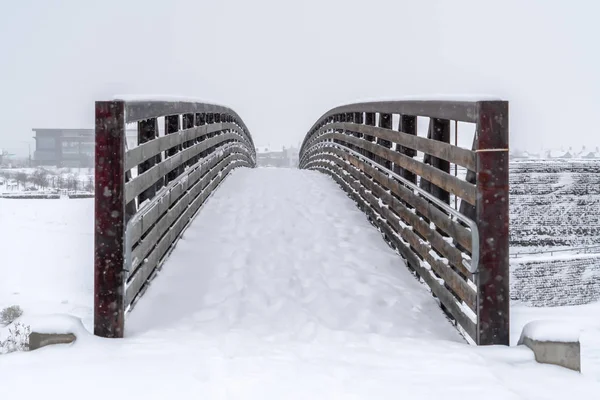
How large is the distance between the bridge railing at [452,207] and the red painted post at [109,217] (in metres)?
2.40

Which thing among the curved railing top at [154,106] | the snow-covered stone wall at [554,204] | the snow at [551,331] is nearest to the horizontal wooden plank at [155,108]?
the curved railing top at [154,106]

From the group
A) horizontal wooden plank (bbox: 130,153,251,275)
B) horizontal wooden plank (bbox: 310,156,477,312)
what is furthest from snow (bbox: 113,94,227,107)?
horizontal wooden plank (bbox: 310,156,477,312)

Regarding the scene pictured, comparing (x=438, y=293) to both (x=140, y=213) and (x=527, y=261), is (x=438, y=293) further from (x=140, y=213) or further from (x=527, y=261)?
(x=527, y=261)

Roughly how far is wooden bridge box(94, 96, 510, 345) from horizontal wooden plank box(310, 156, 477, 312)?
0.01 m

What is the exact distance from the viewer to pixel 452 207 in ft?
18.5

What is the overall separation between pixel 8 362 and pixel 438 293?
3.35 meters

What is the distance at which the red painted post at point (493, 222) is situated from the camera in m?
4.43

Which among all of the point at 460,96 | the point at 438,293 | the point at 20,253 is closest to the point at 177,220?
the point at 438,293

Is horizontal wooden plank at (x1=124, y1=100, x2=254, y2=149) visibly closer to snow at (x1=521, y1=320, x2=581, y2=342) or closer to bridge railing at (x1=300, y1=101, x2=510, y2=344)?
bridge railing at (x1=300, y1=101, x2=510, y2=344)

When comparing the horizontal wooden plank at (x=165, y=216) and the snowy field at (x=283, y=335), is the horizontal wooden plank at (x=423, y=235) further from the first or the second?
the horizontal wooden plank at (x=165, y=216)

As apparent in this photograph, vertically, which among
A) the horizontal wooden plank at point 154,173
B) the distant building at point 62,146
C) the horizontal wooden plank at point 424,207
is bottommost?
the horizontal wooden plank at point 424,207

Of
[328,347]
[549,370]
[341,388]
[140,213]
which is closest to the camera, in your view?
[341,388]

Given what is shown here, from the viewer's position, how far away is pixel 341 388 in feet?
12.3

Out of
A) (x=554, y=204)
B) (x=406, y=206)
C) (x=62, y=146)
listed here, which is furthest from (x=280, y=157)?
(x=406, y=206)
